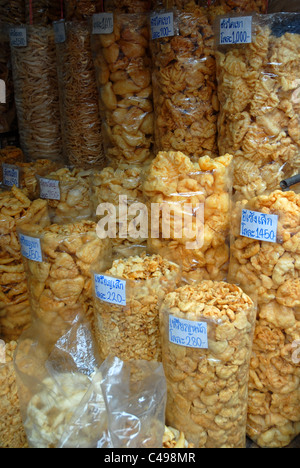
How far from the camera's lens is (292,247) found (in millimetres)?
1100

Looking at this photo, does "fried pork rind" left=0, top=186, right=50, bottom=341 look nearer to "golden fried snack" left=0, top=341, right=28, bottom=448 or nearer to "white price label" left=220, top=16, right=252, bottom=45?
"golden fried snack" left=0, top=341, right=28, bottom=448

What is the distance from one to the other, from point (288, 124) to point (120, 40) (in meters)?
0.65

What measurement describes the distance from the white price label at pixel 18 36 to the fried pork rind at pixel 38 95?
0.02 metres

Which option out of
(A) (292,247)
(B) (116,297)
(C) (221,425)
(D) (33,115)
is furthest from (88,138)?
(C) (221,425)

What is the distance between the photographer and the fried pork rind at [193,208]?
4.11 feet

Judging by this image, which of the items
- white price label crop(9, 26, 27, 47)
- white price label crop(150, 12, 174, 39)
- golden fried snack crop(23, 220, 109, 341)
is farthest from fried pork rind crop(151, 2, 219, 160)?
white price label crop(9, 26, 27, 47)

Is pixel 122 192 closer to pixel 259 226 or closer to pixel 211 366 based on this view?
pixel 259 226

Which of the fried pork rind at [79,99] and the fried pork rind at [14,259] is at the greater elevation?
the fried pork rind at [79,99]

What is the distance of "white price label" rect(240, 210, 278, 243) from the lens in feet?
3.66

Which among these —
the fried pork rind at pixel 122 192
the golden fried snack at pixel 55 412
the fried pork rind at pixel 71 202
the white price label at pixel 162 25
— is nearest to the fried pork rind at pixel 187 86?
the white price label at pixel 162 25

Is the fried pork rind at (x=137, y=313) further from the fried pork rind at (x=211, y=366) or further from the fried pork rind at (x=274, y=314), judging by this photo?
the fried pork rind at (x=274, y=314)

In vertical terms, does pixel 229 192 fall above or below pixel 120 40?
below
